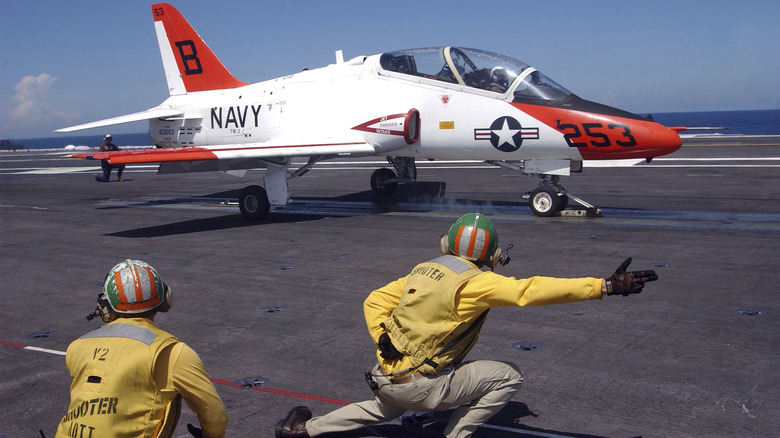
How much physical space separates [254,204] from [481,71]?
19.7 ft

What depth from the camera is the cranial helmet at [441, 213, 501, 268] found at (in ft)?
14.2

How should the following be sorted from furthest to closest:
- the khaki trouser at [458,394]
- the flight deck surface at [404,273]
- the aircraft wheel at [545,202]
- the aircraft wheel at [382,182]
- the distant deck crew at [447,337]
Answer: the aircraft wheel at [382,182], the aircraft wheel at [545,202], the flight deck surface at [404,273], the khaki trouser at [458,394], the distant deck crew at [447,337]

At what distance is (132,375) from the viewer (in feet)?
10.6

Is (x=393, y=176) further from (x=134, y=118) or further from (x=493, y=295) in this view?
(x=493, y=295)

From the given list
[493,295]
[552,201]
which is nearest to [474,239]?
[493,295]

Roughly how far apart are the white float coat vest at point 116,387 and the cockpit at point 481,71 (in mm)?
11378

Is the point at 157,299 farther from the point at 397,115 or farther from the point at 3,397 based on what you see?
the point at 397,115

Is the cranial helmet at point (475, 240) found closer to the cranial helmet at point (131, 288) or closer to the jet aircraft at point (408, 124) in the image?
the cranial helmet at point (131, 288)

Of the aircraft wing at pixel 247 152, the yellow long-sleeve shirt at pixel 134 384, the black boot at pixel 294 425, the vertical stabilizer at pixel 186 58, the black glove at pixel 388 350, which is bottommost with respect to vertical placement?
the black boot at pixel 294 425

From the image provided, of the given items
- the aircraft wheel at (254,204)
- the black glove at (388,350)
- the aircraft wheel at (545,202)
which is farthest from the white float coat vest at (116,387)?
the aircraft wheel at (254,204)

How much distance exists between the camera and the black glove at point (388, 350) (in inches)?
171

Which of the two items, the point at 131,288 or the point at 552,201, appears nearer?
the point at 131,288

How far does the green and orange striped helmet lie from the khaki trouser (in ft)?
2.48

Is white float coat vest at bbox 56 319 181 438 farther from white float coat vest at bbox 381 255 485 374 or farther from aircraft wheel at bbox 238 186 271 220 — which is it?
aircraft wheel at bbox 238 186 271 220
